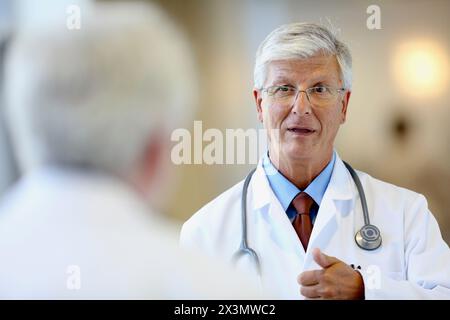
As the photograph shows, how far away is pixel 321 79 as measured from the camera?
5.12 ft

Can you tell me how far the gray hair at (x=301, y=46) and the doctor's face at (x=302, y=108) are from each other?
0.6 inches

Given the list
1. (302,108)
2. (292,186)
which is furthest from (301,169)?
(302,108)

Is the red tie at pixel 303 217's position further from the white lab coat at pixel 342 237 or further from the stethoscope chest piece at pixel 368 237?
the stethoscope chest piece at pixel 368 237

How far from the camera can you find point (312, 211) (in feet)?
5.19

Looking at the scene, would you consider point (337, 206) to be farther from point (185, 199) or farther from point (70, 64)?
point (70, 64)

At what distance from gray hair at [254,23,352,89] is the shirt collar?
0.72 ft

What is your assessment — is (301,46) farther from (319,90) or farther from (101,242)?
(101,242)

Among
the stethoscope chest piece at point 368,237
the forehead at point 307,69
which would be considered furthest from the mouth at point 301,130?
the stethoscope chest piece at point 368,237

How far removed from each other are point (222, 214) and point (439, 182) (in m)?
0.56

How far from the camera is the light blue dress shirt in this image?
5.20 ft

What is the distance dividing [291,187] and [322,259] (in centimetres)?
20

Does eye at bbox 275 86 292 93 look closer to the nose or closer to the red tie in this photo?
the nose

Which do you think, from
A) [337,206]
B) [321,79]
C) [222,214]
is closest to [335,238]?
[337,206]

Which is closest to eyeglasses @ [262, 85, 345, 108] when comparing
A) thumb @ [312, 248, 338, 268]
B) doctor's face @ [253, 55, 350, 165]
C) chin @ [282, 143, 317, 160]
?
doctor's face @ [253, 55, 350, 165]
